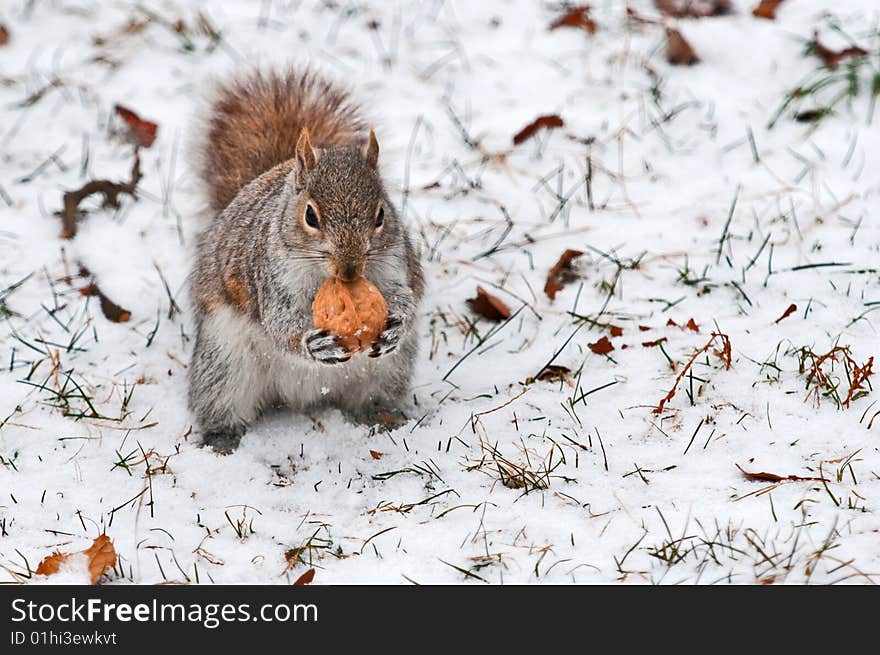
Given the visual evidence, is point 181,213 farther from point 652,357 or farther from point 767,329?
point 767,329

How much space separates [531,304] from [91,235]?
5.50 feet

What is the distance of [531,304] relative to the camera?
3.62m

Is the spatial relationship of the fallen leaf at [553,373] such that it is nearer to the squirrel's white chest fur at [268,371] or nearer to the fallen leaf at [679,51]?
the squirrel's white chest fur at [268,371]

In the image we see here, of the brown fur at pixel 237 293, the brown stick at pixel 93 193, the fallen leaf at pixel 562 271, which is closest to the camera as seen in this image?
the brown fur at pixel 237 293

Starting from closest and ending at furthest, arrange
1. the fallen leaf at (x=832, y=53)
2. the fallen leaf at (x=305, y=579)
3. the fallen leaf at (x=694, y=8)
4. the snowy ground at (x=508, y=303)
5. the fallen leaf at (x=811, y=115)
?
the fallen leaf at (x=305, y=579) < the snowy ground at (x=508, y=303) < the fallen leaf at (x=811, y=115) < the fallen leaf at (x=832, y=53) < the fallen leaf at (x=694, y=8)

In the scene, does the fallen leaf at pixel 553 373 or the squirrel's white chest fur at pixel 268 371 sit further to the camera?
the fallen leaf at pixel 553 373

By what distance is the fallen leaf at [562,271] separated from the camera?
3.70 meters

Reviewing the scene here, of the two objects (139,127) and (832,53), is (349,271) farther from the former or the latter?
(832,53)

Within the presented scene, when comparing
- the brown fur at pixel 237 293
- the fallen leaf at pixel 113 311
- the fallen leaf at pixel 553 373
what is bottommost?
the fallen leaf at pixel 553 373

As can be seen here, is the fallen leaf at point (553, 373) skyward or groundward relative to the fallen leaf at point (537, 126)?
groundward

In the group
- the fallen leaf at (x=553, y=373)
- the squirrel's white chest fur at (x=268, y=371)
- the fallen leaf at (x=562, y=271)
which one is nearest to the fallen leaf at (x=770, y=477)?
the fallen leaf at (x=553, y=373)

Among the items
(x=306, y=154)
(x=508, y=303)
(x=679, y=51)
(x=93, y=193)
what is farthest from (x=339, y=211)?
(x=679, y=51)

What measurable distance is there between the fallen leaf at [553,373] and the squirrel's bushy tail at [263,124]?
1.03 metres

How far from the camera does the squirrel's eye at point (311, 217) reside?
2678 millimetres
